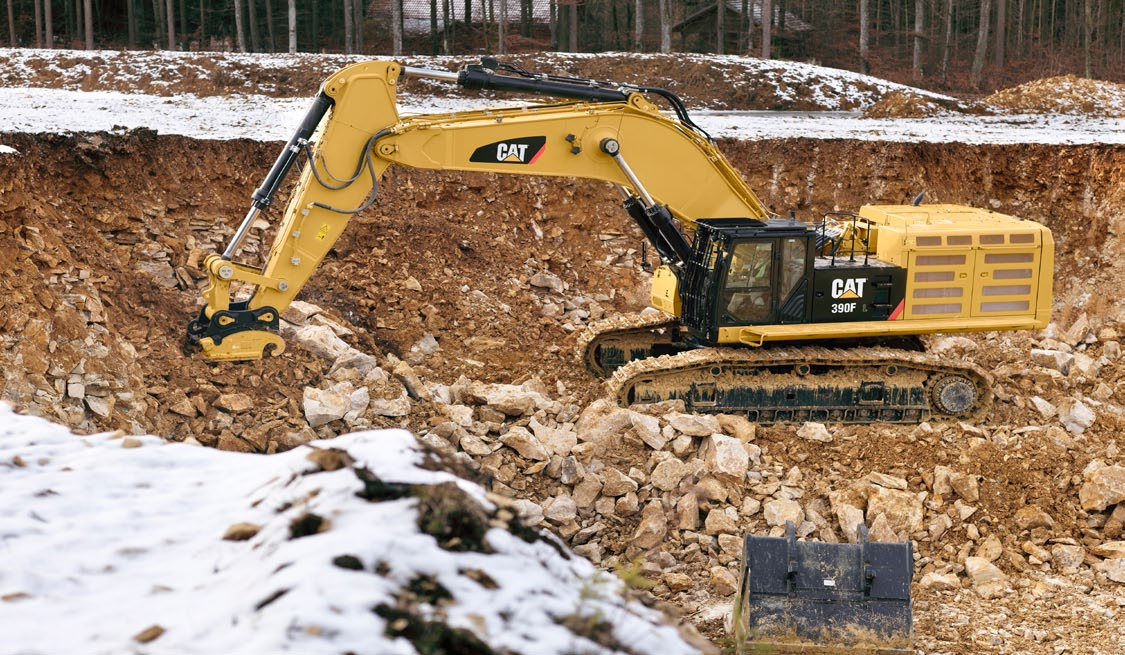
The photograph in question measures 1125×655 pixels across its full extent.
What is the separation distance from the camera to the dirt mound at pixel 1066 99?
2239cm

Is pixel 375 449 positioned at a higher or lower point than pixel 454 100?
lower

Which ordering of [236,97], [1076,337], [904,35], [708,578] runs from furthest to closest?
1. [904,35]
2. [236,97]
3. [1076,337]
4. [708,578]

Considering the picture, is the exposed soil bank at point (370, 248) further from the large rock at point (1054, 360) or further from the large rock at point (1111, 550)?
the large rock at point (1111, 550)

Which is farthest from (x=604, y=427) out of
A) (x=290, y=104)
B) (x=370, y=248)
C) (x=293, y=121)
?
(x=290, y=104)

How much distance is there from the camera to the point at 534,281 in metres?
15.3

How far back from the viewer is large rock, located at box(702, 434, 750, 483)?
392 inches

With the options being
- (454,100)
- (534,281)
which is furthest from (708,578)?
(454,100)

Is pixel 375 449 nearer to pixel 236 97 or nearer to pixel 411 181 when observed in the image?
pixel 411 181

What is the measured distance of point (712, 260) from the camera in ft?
37.8

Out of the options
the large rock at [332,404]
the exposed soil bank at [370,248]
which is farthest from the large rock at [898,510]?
the large rock at [332,404]

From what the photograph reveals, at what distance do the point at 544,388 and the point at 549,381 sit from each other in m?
0.38

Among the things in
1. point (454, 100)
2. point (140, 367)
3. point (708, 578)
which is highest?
point (454, 100)

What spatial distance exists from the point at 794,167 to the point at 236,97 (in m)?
10.1

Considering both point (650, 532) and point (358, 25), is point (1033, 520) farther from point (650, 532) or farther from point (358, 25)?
point (358, 25)
